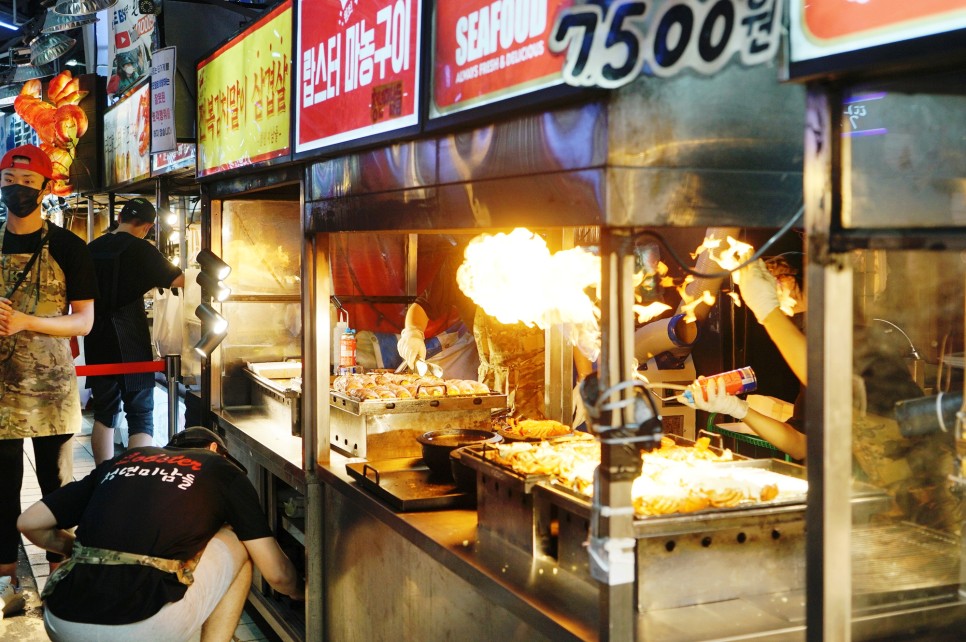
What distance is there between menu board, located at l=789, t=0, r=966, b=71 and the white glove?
4.43 meters

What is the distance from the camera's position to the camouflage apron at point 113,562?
146 inches

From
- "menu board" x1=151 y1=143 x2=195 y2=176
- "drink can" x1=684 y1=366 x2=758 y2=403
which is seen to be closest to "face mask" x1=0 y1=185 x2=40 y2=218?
"menu board" x1=151 y1=143 x2=195 y2=176

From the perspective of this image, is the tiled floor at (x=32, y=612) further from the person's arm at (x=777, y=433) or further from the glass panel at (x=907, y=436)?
the glass panel at (x=907, y=436)

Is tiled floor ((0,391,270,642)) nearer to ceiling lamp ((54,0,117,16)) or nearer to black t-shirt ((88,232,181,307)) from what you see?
black t-shirt ((88,232,181,307))

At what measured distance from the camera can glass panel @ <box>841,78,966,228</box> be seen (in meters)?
2.02

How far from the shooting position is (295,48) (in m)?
4.62

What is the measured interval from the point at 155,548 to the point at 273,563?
60cm

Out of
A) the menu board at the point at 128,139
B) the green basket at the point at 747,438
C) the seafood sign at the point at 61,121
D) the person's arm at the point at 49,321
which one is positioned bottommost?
the green basket at the point at 747,438

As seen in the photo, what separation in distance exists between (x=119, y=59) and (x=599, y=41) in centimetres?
946

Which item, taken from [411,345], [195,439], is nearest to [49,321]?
[195,439]

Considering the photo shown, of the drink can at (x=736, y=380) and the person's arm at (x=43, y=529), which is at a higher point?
the drink can at (x=736, y=380)

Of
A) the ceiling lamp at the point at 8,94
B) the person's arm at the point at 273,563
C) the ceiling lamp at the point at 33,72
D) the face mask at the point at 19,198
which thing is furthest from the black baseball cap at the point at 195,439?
the ceiling lamp at the point at 8,94

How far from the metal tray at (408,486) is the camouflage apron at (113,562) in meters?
0.84

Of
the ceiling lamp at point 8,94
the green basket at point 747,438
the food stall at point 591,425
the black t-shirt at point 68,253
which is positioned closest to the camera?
the food stall at point 591,425
